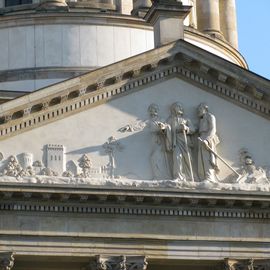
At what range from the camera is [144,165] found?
31.4 metres

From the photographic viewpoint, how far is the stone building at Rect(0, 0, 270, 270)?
30.5 meters

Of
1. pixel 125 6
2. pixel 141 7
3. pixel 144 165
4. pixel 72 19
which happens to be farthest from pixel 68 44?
pixel 144 165

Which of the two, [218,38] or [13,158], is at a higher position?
[218,38]

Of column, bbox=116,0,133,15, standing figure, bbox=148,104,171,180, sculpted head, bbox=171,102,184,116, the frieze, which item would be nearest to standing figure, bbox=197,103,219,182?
the frieze

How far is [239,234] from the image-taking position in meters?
31.5

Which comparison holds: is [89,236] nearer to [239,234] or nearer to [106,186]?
[106,186]

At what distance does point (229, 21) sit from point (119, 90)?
1479 cm

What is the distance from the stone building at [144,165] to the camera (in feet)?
100

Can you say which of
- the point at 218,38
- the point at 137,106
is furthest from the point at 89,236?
the point at 218,38

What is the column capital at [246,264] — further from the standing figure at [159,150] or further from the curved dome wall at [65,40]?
the curved dome wall at [65,40]

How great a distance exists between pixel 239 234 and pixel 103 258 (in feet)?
10.1

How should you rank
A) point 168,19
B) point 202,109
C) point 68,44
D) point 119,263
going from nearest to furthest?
1. point 119,263
2. point 202,109
3. point 168,19
4. point 68,44

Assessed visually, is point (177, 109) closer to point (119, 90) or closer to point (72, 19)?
point (119, 90)

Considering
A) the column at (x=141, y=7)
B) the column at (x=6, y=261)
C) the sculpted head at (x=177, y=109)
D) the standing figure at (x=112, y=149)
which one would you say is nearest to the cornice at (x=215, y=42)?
the column at (x=141, y=7)
